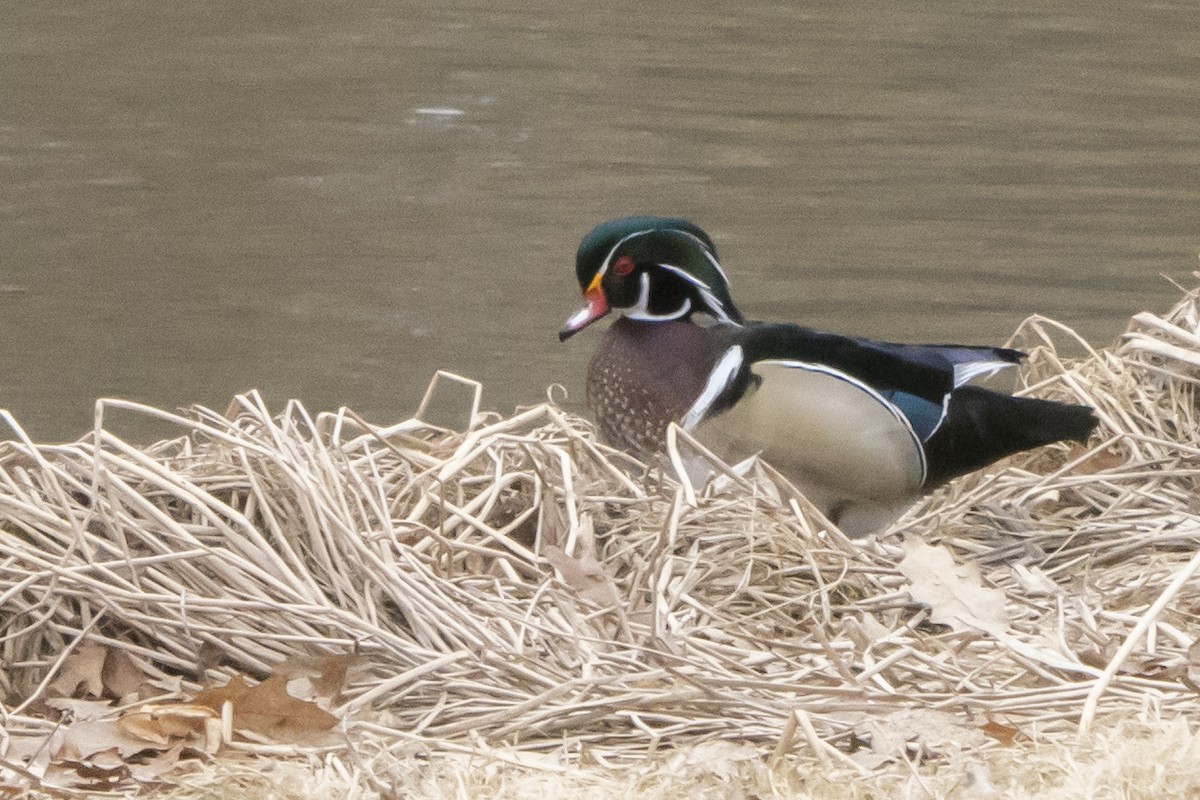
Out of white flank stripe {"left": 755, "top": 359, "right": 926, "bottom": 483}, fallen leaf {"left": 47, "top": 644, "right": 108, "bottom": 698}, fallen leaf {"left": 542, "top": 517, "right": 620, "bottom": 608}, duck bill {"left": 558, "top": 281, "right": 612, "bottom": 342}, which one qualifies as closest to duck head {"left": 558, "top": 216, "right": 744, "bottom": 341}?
duck bill {"left": 558, "top": 281, "right": 612, "bottom": 342}

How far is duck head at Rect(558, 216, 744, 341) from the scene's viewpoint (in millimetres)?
3332

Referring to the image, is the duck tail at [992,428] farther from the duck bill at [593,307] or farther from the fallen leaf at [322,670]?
the fallen leaf at [322,670]

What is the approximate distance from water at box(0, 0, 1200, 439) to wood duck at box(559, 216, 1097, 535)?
4.57 feet

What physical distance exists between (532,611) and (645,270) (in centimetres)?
103

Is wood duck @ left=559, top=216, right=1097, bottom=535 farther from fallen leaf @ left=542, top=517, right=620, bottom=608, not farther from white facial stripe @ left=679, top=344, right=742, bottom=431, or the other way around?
fallen leaf @ left=542, top=517, right=620, bottom=608

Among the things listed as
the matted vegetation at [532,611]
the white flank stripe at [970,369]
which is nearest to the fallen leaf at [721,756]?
the matted vegetation at [532,611]

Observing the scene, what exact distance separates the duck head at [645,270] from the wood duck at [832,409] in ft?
0.28

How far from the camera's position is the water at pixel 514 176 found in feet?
16.6

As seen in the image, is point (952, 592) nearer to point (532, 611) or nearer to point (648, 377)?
point (532, 611)

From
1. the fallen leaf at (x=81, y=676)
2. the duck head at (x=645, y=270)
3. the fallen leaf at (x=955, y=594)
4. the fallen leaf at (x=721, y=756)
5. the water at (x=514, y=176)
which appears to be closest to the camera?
the fallen leaf at (x=721, y=756)

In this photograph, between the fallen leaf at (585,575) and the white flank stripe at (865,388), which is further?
the white flank stripe at (865,388)

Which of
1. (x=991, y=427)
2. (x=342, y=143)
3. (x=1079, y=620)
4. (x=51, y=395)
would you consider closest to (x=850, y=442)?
(x=991, y=427)

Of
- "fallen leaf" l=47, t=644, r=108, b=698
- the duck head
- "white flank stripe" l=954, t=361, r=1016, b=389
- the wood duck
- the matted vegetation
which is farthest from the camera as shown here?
the duck head

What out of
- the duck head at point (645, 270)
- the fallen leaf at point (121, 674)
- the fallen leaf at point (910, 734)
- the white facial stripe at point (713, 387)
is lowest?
the fallen leaf at point (121, 674)
